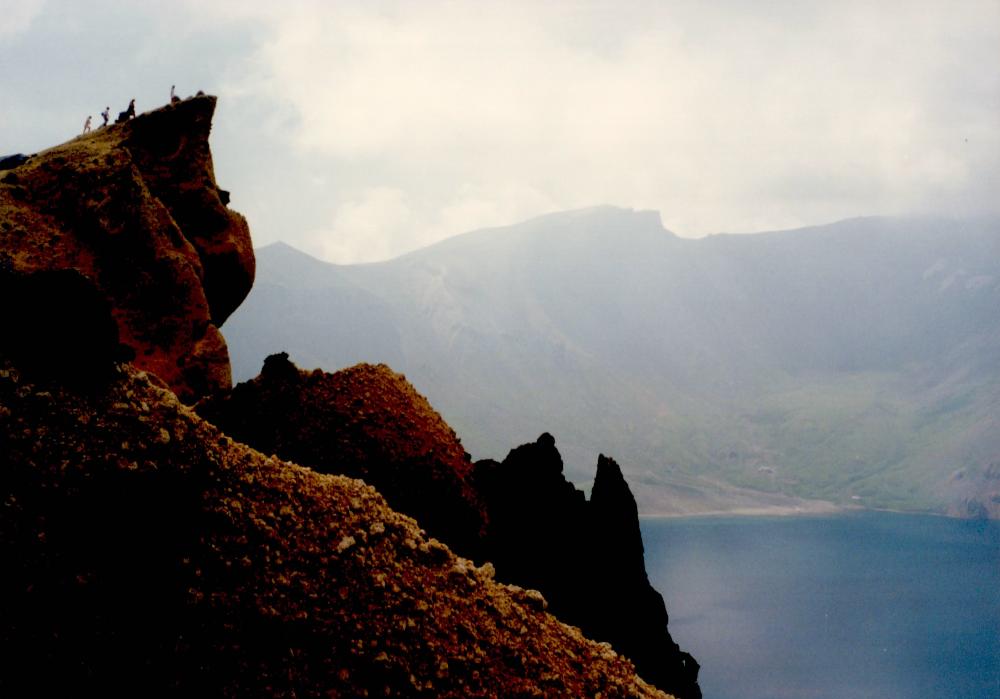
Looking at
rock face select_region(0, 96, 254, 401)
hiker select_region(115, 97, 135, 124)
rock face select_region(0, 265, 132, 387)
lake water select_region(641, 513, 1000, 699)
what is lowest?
lake water select_region(641, 513, 1000, 699)

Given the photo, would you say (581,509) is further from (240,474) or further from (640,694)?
(240,474)

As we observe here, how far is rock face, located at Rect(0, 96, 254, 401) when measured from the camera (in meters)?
19.4

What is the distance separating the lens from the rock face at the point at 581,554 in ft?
60.8

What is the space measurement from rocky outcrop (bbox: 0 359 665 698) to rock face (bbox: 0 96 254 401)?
36.1ft

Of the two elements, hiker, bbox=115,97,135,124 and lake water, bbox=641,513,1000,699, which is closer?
hiker, bbox=115,97,135,124

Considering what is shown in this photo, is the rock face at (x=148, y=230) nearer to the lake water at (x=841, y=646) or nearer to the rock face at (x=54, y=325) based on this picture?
the rock face at (x=54, y=325)

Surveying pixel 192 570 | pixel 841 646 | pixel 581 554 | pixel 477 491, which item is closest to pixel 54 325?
pixel 192 570

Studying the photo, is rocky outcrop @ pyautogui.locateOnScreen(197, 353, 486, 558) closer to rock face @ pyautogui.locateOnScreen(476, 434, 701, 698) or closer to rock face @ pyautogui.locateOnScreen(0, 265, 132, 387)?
rock face @ pyautogui.locateOnScreen(476, 434, 701, 698)

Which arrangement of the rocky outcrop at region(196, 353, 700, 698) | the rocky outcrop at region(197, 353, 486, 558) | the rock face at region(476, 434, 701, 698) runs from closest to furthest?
1. the rocky outcrop at region(197, 353, 486, 558)
2. the rocky outcrop at region(196, 353, 700, 698)
3. the rock face at region(476, 434, 701, 698)

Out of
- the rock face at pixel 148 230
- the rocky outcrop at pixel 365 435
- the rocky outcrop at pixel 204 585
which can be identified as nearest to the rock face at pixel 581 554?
the rocky outcrop at pixel 365 435

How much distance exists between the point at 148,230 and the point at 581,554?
46.9ft

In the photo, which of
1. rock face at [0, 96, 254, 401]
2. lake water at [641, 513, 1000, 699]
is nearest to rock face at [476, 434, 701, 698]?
rock face at [0, 96, 254, 401]

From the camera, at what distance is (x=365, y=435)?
665 inches

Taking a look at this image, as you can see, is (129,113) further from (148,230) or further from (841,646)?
(841,646)
